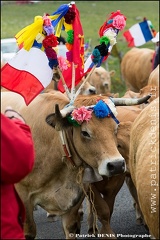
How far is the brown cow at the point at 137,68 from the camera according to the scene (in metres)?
17.7

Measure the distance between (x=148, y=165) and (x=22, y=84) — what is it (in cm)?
202

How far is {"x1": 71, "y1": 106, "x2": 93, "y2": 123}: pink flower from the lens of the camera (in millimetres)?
6160

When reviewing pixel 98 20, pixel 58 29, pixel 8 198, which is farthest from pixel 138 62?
pixel 8 198

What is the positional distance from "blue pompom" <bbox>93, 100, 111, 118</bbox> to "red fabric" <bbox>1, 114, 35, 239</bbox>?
204 cm

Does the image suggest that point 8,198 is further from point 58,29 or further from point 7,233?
point 58,29

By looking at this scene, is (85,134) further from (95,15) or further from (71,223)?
(95,15)

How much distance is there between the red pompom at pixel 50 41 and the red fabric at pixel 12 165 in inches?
98.6

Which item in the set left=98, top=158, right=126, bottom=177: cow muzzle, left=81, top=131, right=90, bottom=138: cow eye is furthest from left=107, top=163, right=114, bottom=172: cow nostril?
left=81, top=131, right=90, bottom=138: cow eye

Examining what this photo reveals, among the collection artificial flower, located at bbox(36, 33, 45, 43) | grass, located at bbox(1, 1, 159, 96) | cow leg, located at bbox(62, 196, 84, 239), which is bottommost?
grass, located at bbox(1, 1, 159, 96)

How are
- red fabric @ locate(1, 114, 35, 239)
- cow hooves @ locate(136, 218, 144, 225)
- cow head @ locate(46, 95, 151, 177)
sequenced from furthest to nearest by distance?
1. cow hooves @ locate(136, 218, 144, 225)
2. cow head @ locate(46, 95, 151, 177)
3. red fabric @ locate(1, 114, 35, 239)

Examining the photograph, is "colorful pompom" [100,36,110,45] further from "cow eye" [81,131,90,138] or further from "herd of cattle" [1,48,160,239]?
"cow eye" [81,131,90,138]

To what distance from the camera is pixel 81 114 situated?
20.2ft

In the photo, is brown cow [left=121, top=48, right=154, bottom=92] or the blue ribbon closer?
the blue ribbon

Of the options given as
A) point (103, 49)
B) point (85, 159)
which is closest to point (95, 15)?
point (103, 49)
